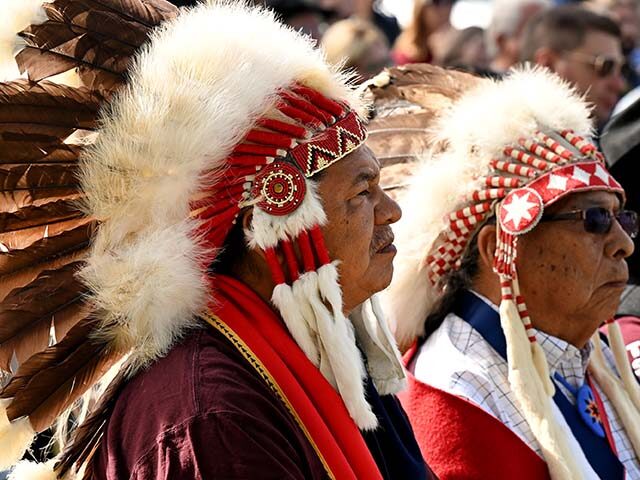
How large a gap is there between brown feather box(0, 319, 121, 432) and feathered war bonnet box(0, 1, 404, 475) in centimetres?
2

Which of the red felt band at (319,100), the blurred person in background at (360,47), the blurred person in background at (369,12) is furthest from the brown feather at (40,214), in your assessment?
the blurred person in background at (369,12)

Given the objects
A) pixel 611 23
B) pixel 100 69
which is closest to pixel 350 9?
pixel 611 23

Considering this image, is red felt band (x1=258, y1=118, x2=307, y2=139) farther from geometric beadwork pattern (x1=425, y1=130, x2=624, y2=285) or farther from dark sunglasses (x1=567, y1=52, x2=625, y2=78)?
dark sunglasses (x1=567, y1=52, x2=625, y2=78)

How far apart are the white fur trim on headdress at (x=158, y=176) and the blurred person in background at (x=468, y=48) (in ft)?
14.0

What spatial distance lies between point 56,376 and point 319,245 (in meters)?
0.69

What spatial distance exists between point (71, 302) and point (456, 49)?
4755 millimetres

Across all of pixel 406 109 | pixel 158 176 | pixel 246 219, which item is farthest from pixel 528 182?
pixel 158 176

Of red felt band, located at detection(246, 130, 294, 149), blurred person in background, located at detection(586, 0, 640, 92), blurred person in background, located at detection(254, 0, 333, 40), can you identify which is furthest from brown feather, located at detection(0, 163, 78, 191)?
blurred person in background, located at detection(586, 0, 640, 92)

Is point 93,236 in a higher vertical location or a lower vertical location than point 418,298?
higher

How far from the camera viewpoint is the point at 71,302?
233cm

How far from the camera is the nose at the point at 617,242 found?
331 centimetres

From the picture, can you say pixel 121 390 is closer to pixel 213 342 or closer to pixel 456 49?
pixel 213 342

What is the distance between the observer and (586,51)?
5.48m

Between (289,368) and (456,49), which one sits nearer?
(289,368)
